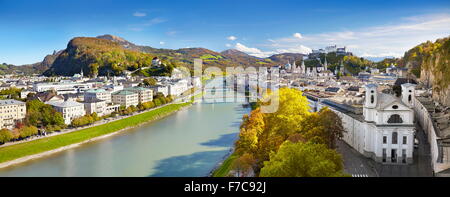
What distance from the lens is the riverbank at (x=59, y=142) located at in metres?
5.73

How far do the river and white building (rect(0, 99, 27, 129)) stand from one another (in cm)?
229

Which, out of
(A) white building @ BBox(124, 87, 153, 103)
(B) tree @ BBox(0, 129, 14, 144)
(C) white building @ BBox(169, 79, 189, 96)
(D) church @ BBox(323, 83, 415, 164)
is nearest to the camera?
(D) church @ BBox(323, 83, 415, 164)

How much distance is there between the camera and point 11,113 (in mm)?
7859

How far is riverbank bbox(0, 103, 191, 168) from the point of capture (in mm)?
5730

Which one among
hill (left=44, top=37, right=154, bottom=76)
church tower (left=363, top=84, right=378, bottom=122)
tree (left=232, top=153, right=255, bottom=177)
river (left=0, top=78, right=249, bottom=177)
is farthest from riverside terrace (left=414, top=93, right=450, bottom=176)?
hill (left=44, top=37, right=154, bottom=76)

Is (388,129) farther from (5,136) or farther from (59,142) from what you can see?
(5,136)

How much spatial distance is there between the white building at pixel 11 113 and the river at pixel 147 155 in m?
2.29

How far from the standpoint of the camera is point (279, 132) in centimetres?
467

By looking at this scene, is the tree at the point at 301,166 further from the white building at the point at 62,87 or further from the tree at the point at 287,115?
the white building at the point at 62,87

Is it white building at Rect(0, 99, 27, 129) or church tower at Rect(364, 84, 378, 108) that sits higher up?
church tower at Rect(364, 84, 378, 108)

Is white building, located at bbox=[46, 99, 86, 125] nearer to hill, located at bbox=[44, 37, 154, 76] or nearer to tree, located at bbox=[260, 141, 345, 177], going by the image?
tree, located at bbox=[260, 141, 345, 177]

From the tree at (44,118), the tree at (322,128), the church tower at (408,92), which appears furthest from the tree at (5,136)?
the church tower at (408,92)
